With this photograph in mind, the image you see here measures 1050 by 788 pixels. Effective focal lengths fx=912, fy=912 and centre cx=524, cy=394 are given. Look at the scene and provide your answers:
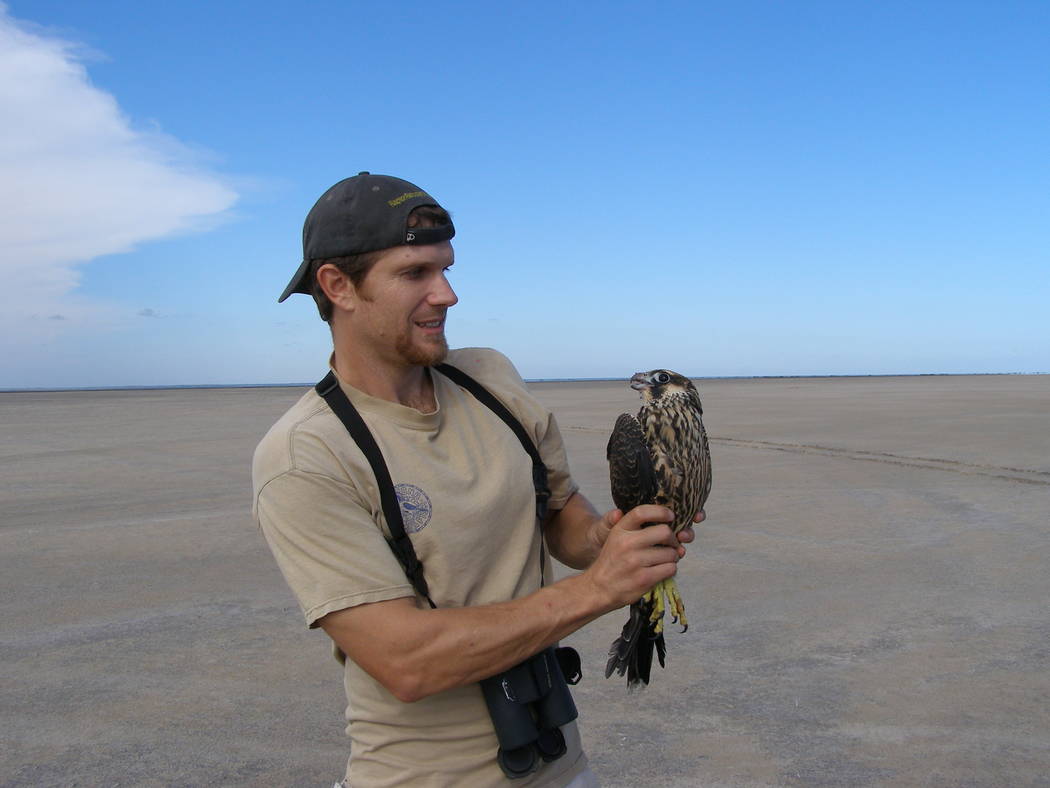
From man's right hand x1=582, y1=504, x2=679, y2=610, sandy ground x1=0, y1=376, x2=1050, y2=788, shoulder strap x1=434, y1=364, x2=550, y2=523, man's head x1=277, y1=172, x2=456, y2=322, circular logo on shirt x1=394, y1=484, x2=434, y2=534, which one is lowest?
sandy ground x1=0, y1=376, x2=1050, y2=788

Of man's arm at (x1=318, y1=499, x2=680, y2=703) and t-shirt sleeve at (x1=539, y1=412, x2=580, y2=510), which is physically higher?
t-shirt sleeve at (x1=539, y1=412, x2=580, y2=510)

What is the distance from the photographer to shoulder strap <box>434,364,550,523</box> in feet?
7.39

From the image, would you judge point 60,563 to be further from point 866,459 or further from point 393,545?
point 866,459

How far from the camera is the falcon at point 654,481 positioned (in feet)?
7.45

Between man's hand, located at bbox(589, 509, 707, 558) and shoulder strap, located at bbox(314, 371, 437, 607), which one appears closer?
shoulder strap, located at bbox(314, 371, 437, 607)

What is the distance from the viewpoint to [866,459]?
13258 millimetres

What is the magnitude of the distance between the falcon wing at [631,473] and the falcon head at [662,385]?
279mm

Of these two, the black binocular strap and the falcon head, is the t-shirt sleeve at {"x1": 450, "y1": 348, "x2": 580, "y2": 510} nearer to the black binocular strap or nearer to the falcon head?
the black binocular strap

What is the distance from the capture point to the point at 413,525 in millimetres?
1989

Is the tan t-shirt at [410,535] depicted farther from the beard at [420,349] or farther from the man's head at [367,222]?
the man's head at [367,222]

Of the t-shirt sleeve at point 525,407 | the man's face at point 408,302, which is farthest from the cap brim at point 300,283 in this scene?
the t-shirt sleeve at point 525,407

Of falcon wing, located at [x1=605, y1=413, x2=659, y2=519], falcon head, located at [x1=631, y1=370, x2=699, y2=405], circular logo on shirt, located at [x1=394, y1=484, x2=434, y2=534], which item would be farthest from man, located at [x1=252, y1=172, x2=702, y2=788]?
falcon head, located at [x1=631, y1=370, x2=699, y2=405]

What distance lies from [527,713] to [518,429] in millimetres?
670

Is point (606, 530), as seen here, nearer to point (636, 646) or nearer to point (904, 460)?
point (636, 646)
